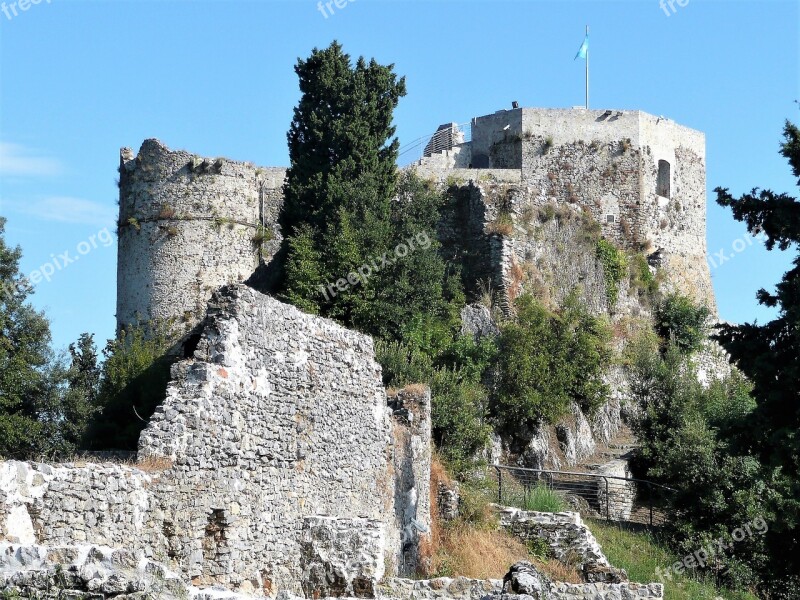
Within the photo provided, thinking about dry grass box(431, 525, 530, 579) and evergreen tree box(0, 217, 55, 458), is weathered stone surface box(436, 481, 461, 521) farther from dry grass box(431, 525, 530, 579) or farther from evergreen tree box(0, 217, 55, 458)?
evergreen tree box(0, 217, 55, 458)

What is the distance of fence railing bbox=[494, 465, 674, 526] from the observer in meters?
30.4

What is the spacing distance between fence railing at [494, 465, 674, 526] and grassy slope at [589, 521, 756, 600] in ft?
4.20

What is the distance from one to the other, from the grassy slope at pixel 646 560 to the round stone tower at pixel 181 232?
12972 mm

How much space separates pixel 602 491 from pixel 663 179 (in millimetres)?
15658

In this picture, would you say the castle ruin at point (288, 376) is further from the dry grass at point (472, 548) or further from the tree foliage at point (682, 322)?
the tree foliage at point (682, 322)

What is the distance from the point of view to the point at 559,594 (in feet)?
47.0

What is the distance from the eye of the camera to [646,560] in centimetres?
2728

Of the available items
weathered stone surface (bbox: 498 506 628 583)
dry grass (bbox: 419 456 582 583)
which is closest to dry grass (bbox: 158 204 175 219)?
dry grass (bbox: 419 456 582 583)

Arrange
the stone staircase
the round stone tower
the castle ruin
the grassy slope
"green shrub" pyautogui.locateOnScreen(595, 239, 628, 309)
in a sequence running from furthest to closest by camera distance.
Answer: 1. "green shrub" pyautogui.locateOnScreen(595, 239, 628, 309)
2. the round stone tower
3. the stone staircase
4. the grassy slope
5. the castle ruin

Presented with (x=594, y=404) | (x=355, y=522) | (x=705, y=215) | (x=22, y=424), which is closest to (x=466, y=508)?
(x=355, y=522)

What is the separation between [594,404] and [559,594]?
69.4ft

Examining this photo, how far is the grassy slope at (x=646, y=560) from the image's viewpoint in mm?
25516

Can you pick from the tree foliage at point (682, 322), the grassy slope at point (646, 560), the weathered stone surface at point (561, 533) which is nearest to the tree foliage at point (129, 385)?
the weathered stone surface at point (561, 533)

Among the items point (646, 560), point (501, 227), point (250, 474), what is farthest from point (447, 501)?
point (501, 227)
